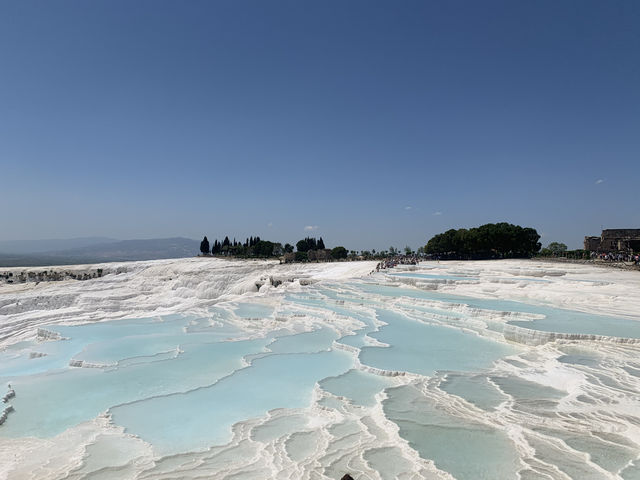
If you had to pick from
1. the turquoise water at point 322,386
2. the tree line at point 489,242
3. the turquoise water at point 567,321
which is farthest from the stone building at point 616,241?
the turquoise water at point 322,386

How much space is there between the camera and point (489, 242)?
40719 millimetres

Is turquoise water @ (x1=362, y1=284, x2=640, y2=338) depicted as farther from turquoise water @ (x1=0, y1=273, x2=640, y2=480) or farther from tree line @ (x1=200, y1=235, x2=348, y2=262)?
tree line @ (x1=200, y1=235, x2=348, y2=262)

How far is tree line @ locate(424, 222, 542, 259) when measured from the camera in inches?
1608

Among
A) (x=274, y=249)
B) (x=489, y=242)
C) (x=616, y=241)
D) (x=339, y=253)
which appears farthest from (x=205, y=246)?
(x=616, y=241)

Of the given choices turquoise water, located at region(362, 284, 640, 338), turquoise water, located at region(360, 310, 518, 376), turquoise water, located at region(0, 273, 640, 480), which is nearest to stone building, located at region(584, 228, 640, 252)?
turquoise water, located at region(362, 284, 640, 338)

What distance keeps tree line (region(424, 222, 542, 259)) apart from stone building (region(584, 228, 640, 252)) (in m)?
5.59

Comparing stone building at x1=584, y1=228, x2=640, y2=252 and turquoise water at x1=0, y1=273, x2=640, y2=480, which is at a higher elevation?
stone building at x1=584, y1=228, x2=640, y2=252

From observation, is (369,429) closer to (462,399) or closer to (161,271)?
(462,399)

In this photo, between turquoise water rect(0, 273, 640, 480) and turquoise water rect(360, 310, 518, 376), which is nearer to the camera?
turquoise water rect(0, 273, 640, 480)

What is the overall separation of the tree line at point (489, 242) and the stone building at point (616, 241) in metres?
5.59

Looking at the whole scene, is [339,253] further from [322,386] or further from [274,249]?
[322,386]

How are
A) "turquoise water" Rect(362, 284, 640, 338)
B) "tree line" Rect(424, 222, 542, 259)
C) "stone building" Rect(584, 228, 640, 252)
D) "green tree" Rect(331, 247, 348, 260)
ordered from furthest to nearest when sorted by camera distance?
"green tree" Rect(331, 247, 348, 260) → "tree line" Rect(424, 222, 542, 259) → "stone building" Rect(584, 228, 640, 252) → "turquoise water" Rect(362, 284, 640, 338)

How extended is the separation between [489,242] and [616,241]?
35.6ft

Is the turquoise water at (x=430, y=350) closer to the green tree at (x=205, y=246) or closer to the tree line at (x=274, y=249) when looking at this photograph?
the tree line at (x=274, y=249)
